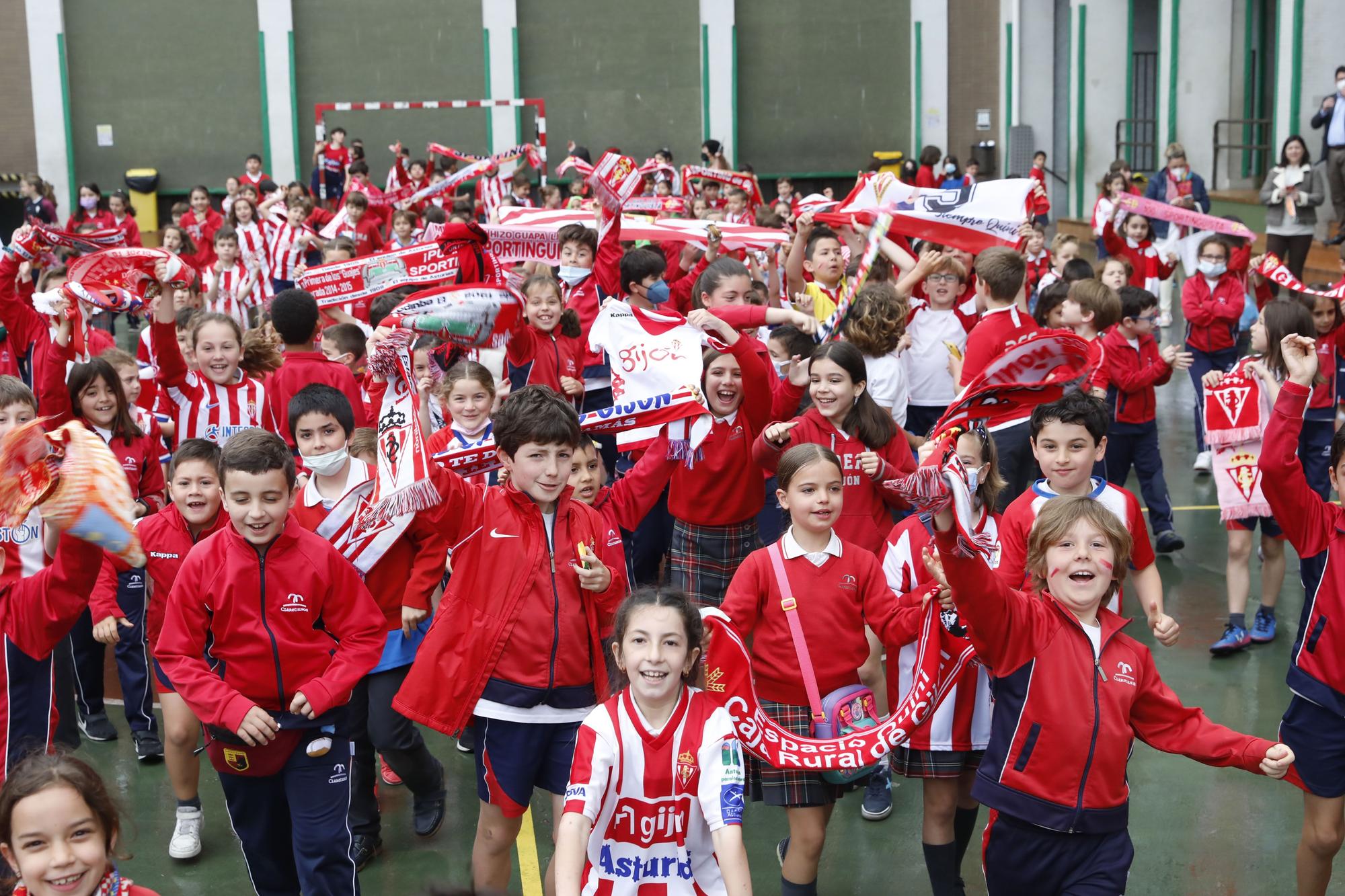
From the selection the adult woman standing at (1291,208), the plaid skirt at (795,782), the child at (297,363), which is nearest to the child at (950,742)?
the plaid skirt at (795,782)

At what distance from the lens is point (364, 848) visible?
5.24 metres

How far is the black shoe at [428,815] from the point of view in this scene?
5430 millimetres

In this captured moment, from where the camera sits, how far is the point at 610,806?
141 inches

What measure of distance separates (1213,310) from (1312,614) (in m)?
6.40

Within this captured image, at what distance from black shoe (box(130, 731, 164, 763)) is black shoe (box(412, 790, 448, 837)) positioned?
1467 mm

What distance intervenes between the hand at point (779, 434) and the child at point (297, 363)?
7.41ft

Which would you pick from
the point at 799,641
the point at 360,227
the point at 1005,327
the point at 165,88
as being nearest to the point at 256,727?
the point at 799,641

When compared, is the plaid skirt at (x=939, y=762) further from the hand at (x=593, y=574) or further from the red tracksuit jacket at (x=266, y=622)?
the red tracksuit jacket at (x=266, y=622)

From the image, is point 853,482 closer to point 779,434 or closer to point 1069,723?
point 779,434

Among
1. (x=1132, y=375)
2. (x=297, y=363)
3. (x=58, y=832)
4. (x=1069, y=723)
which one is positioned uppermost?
(x=297, y=363)

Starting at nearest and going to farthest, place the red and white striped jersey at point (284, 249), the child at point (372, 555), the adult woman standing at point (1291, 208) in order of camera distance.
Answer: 1. the child at point (372, 555)
2. the red and white striped jersey at point (284, 249)
3. the adult woman standing at point (1291, 208)

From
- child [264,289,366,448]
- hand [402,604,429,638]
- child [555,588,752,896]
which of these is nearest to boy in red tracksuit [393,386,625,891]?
→ hand [402,604,429,638]

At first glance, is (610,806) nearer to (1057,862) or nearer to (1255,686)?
(1057,862)

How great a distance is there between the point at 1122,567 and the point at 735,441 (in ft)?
7.84
